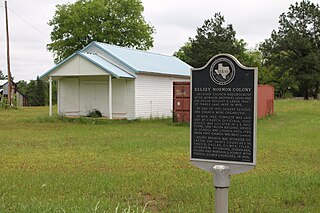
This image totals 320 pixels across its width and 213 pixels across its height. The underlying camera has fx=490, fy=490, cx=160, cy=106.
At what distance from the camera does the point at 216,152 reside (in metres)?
6.20

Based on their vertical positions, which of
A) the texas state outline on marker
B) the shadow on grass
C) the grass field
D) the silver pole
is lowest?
the grass field

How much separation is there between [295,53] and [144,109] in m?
43.0

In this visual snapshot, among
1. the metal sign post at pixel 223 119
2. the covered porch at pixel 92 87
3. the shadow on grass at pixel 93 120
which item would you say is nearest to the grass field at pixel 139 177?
the metal sign post at pixel 223 119

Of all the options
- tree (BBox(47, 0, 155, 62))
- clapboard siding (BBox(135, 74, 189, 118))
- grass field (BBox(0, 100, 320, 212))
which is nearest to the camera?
grass field (BBox(0, 100, 320, 212))

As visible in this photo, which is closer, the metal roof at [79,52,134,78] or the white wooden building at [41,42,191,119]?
the metal roof at [79,52,134,78]

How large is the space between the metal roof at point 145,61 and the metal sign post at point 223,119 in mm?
19890

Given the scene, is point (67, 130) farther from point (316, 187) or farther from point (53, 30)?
point (53, 30)

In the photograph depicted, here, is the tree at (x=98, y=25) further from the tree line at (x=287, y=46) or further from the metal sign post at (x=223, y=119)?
the metal sign post at (x=223, y=119)

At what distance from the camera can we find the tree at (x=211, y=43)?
62906 mm

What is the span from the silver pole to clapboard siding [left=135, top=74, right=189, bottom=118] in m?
20.5

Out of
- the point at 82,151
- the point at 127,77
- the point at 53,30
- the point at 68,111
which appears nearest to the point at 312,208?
the point at 82,151

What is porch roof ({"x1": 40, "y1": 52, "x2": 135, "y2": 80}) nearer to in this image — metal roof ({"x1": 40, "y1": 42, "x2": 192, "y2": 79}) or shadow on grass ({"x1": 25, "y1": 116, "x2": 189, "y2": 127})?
metal roof ({"x1": 40, "y1": 42, "x2": 192, "y2": 79})

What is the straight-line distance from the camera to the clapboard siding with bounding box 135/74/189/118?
26.7m

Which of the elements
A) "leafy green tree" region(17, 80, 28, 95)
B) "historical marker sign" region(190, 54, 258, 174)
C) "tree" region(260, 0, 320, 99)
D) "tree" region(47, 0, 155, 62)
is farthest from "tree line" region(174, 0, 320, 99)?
"historical marker sign" region(190, 54, 258, 174)
